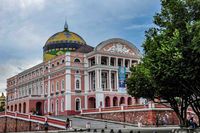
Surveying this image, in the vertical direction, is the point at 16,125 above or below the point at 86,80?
below

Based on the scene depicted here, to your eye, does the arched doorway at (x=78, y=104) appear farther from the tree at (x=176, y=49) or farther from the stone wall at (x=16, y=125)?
the tree at (x=176, y=49)

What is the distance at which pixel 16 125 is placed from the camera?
4703cm

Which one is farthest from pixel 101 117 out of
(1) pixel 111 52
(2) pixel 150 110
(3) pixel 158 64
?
(3) pixel 158 64

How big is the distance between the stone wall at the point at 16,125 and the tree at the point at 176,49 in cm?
1965

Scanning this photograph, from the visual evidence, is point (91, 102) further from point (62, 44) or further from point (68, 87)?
point (62, 44)

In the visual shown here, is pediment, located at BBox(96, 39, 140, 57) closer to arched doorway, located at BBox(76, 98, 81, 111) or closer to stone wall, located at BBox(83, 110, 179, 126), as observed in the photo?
Result: arched doorway, located at BBox(76, 98, 81, 111)

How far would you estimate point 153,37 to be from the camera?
2233cm

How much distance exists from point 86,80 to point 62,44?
11.8m

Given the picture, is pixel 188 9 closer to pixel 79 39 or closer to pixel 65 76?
pixel 65 76

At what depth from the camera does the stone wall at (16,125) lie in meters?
42.6

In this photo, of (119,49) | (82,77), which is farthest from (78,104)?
(119,49)

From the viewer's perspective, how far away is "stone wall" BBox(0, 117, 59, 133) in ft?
140

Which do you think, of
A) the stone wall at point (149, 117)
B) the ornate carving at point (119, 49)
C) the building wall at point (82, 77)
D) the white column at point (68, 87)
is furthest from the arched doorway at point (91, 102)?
the stone wall at point (149, 117)

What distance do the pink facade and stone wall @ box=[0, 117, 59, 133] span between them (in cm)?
982
